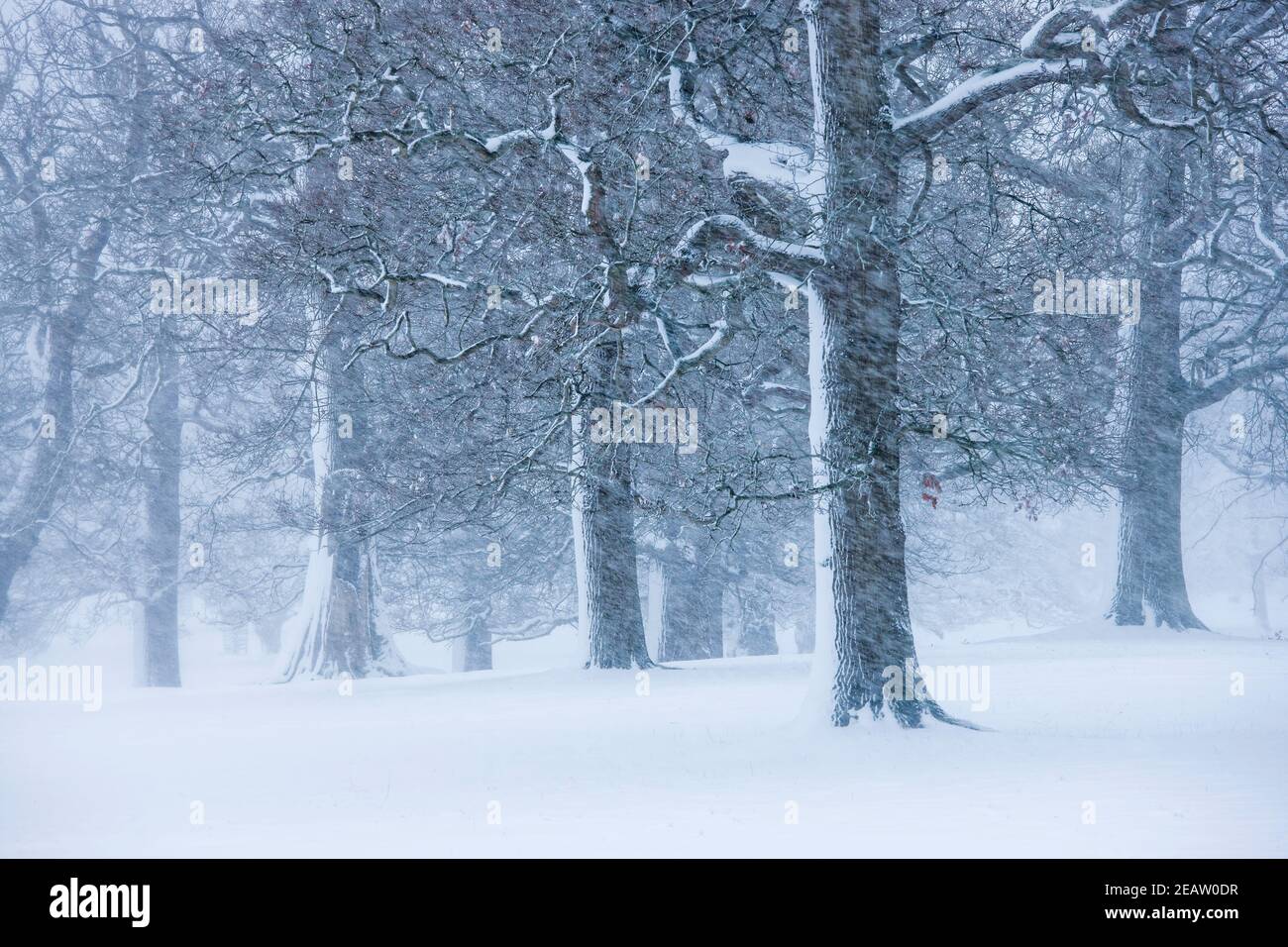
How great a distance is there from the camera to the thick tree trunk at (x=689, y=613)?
25.8 meters

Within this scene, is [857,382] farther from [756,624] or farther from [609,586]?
[756,624]

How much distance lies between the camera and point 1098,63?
10844 mm

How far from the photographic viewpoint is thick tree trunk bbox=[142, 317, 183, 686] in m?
28.2

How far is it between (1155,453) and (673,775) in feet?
50.3

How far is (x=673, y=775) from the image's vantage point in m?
10.4

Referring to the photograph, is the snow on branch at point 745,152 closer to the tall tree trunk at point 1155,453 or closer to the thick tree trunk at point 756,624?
the tall tree trunk at point 1155,453

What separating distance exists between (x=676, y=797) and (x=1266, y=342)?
52.6 ft

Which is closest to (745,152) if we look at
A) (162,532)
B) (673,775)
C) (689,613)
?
(673,775)

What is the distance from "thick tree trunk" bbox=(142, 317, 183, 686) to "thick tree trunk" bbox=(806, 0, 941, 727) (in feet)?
60.9

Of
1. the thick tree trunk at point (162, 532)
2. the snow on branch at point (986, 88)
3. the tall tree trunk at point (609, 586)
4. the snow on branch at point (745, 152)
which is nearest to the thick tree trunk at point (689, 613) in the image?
the tall tree trunk at point (609, 586)

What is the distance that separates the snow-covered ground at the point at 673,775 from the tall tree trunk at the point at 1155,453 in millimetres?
4945

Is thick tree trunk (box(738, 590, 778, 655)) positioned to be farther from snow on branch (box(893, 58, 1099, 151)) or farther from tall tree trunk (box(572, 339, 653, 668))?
snow on branch (box(893, 58, 1099, 151))

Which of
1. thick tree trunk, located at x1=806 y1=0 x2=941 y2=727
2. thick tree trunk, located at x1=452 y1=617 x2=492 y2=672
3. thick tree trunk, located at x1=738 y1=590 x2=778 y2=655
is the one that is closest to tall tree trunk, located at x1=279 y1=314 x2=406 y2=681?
thick tree trunk, located at x1=738 y1=590 x2=778 y2=655

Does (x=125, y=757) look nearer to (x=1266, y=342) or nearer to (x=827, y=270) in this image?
(x=827, y=270)
